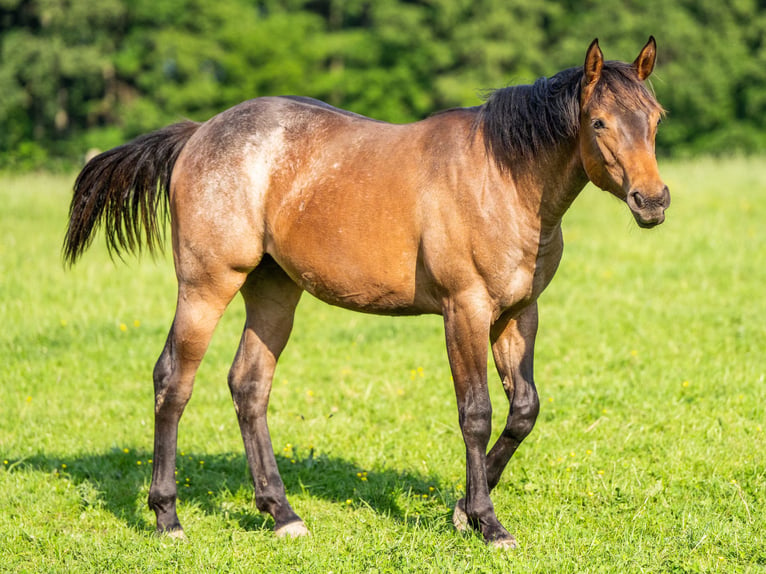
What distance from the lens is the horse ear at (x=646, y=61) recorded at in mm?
4320

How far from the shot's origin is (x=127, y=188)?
573 centimetres

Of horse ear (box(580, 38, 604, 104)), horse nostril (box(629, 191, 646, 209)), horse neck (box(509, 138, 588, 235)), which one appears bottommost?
horse neck (box(509, 138, 588, 235))

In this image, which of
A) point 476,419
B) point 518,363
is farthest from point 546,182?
point 476,419

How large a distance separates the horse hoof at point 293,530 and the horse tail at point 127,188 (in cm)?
201

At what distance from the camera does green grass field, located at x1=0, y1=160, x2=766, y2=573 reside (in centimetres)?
471

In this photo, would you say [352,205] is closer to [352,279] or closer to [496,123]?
[352,279]

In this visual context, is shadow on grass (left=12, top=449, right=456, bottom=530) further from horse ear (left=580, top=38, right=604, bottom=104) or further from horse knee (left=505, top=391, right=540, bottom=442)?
horse ear (left=580, top=38, right=604, bottom=104)

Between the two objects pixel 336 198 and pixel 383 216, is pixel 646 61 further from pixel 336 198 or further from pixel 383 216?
pixel 336 198

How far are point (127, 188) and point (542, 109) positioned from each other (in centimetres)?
281

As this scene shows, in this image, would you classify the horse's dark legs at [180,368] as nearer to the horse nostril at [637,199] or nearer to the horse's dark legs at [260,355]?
the horse's dark legs at [260,355]

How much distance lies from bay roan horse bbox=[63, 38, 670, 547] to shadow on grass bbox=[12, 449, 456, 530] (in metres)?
0.34

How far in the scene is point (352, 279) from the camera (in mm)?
4949

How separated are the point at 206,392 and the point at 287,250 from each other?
3.16 metres

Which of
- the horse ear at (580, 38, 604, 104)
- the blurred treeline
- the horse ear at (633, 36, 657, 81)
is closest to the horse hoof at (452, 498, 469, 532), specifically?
the horse ear at (580, 38, 604, 104)
